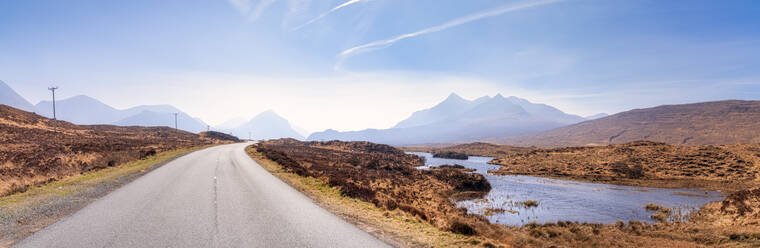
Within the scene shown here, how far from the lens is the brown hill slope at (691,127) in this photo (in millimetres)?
117062

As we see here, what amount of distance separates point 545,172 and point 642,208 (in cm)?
2103

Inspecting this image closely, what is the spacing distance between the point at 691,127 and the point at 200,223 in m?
199

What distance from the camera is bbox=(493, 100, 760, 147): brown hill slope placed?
117 m

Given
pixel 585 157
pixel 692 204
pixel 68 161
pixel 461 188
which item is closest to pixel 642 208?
pixel 692 204

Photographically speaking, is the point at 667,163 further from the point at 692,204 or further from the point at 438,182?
the point at 438,182

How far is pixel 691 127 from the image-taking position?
14425cm

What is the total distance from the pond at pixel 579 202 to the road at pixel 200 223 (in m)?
11.3

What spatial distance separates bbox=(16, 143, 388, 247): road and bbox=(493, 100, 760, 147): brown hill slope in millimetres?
143422

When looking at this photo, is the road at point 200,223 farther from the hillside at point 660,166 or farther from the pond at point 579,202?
the hillside at point 660,166

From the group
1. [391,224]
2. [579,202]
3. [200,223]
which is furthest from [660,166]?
[200,223]

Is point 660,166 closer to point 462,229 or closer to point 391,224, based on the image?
point 462,229

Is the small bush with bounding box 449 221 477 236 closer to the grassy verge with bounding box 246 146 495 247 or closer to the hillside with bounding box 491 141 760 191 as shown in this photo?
the grassy verge with bounding box 246 146 495 247

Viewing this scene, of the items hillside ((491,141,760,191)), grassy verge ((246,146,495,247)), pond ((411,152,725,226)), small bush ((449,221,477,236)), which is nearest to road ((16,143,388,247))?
grassy verge ((246,146,495,247))

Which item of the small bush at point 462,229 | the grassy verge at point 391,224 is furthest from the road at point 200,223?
the small bush at point 462,229
